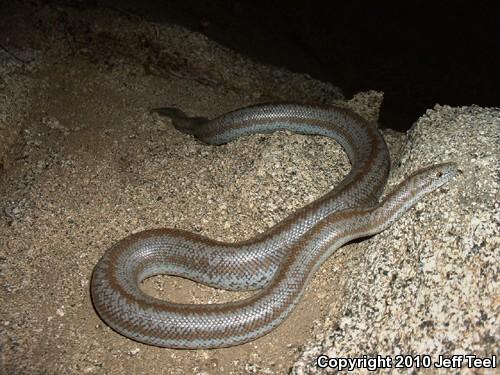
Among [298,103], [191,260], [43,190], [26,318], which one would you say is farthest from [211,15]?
[26,318]

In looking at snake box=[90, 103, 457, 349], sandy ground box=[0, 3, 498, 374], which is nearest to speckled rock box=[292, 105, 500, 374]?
sandy ground box=[0, 3, 498, 374]

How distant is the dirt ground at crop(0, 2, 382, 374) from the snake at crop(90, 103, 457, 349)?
175mm

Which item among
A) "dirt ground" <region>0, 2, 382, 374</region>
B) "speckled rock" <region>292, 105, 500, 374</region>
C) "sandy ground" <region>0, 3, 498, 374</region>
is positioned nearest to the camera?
"speckled rock" <region>292, 105, 500, 374</region>

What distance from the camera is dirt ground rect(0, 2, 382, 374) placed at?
4.19 metres

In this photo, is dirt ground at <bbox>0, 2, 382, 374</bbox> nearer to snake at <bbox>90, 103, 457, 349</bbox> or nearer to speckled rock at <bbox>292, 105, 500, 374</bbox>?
snake at <bbox>90, 103, 457, 349</bbox>

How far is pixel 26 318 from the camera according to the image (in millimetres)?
4266

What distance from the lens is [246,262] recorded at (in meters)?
4.68

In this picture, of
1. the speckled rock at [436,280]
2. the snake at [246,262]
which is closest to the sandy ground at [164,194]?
the speckled rock at [436,280]

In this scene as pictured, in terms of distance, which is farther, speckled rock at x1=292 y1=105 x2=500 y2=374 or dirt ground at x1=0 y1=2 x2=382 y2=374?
dirt ground at x1=0 y1=2 x2=382 y2=374

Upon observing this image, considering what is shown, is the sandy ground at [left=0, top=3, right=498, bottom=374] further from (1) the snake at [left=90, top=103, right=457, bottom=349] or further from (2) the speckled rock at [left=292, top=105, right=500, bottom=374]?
(1) the snake at [left=90, top=103, right=457, bottom=349]

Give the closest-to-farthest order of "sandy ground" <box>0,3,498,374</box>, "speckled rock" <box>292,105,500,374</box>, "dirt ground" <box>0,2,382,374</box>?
"speckled rock" <box>292,105,500,374</box> → "sandy ground" <box>0,3,498,374</box> → "dirt ground" <box>0,2,382,374</box>

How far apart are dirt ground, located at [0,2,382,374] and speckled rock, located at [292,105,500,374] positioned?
303 mm

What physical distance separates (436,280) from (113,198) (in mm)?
3357

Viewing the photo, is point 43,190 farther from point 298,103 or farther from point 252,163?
point 298,103
